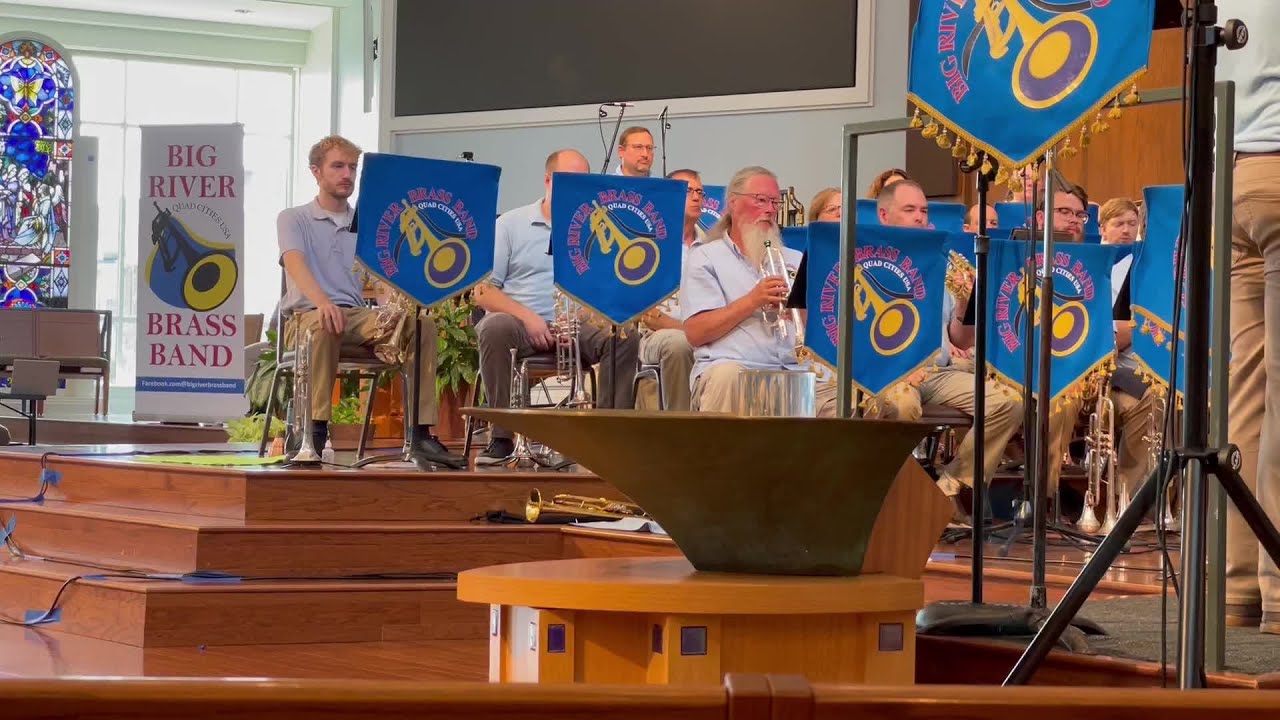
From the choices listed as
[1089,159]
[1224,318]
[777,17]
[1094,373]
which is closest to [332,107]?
[777,17]

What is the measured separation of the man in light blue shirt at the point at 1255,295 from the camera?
2.54m

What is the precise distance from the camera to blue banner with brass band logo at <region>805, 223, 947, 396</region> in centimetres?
462

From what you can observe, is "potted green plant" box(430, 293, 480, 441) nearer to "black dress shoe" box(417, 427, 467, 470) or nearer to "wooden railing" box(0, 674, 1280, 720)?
"black dress shoe" box(417, 427, 467, 470)

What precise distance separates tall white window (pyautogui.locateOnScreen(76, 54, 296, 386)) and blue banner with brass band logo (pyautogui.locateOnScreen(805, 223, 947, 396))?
1125cm

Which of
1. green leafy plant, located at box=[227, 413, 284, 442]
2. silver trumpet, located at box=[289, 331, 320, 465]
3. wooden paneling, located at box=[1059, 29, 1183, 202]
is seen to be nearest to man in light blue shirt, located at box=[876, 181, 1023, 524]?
silver trumpet, located at box=[289, 331, 320, 465]

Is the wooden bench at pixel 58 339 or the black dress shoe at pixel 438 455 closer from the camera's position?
the black dress shoe at pixel 438 455

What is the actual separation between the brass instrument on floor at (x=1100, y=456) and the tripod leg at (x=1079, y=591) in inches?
119

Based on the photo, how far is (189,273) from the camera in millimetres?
7684

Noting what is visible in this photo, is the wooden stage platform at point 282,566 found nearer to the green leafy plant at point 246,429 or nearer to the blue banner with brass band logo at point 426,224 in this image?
the blue banner with brass band logo at point 426,224

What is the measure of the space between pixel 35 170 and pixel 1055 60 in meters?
13.9

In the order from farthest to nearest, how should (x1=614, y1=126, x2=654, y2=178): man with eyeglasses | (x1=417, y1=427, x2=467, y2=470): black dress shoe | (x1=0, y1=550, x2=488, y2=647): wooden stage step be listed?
(x1=614, y1=126, x2=654, y2=178): man with eyeglasses < (x1=417, y1=427, x2=467, y2=470): black dress shoe < (x1=0, y1=550, x2=488, y2=647): wooden stage step

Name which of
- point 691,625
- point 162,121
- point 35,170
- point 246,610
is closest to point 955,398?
point 246,610

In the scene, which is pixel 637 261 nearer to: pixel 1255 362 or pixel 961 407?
pixel 961 407

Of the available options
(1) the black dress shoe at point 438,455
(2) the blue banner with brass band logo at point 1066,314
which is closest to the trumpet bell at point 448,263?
(1) the black dress shoe at point 438,455
